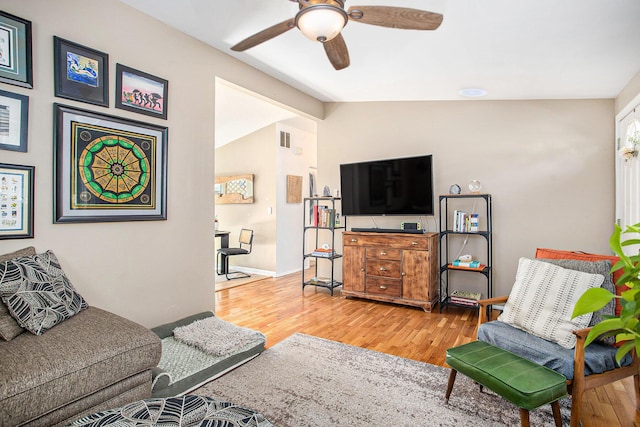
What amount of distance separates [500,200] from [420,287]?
1.39 m

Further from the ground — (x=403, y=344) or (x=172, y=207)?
(x=172, y=207)

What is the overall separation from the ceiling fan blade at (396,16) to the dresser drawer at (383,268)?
277 cm

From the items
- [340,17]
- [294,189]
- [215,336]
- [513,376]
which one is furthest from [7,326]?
[294,189]

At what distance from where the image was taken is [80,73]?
238 centimetres

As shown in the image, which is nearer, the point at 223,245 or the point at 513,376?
the point at 513,376

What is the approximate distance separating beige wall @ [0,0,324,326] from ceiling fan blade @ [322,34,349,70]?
4.81 feet

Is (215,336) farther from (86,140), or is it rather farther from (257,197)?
(257,197)

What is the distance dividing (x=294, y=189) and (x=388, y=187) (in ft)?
7.83

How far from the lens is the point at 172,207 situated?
9.86 feet

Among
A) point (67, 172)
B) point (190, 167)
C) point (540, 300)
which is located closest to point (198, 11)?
point (190, 167)

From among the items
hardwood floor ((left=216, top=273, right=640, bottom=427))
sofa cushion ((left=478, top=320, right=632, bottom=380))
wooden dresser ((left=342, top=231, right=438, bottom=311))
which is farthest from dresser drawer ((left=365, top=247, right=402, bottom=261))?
sofa cushion ((left=478, top=320, right=632, bottom=380))

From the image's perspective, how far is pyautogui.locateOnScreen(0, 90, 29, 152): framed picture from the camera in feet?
6.66

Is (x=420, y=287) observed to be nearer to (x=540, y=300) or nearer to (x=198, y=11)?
(x=540, y=300)

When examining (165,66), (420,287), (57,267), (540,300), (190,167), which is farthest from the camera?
(420,287)
